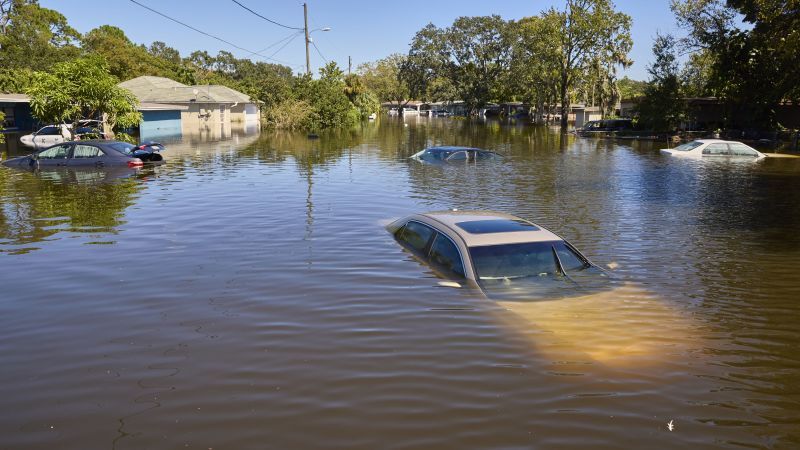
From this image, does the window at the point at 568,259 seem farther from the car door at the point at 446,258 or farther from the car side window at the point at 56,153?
the car side window at the point at 56,153

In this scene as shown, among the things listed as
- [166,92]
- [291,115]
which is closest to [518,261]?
[166,92]

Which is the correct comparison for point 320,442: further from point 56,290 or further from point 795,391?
point 56,290

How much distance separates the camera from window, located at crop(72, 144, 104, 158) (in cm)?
2362

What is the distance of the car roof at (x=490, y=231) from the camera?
8227 millimetres

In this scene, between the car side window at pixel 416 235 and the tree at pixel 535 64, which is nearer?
the car side window at pixel 416 235

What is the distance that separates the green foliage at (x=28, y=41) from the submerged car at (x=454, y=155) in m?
52.5

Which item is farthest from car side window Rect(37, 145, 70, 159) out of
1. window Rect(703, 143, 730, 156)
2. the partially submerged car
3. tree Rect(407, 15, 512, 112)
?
tree Rect(407, 15, 512, 112)

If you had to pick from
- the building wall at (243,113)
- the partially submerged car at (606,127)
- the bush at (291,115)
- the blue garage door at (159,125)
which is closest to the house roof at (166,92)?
the blue garage door at (159,125)

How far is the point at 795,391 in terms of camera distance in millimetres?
5961

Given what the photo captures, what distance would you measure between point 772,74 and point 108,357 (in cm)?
4950

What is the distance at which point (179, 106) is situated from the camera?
185 ft

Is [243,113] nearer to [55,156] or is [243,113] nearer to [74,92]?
[74,92]

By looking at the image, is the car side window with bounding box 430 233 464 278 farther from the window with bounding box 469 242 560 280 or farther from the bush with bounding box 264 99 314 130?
the bush with bounding box 264 99 314 130

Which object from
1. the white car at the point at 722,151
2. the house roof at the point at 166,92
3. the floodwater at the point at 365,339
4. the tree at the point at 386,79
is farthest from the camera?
the tree at the point at 386,79
